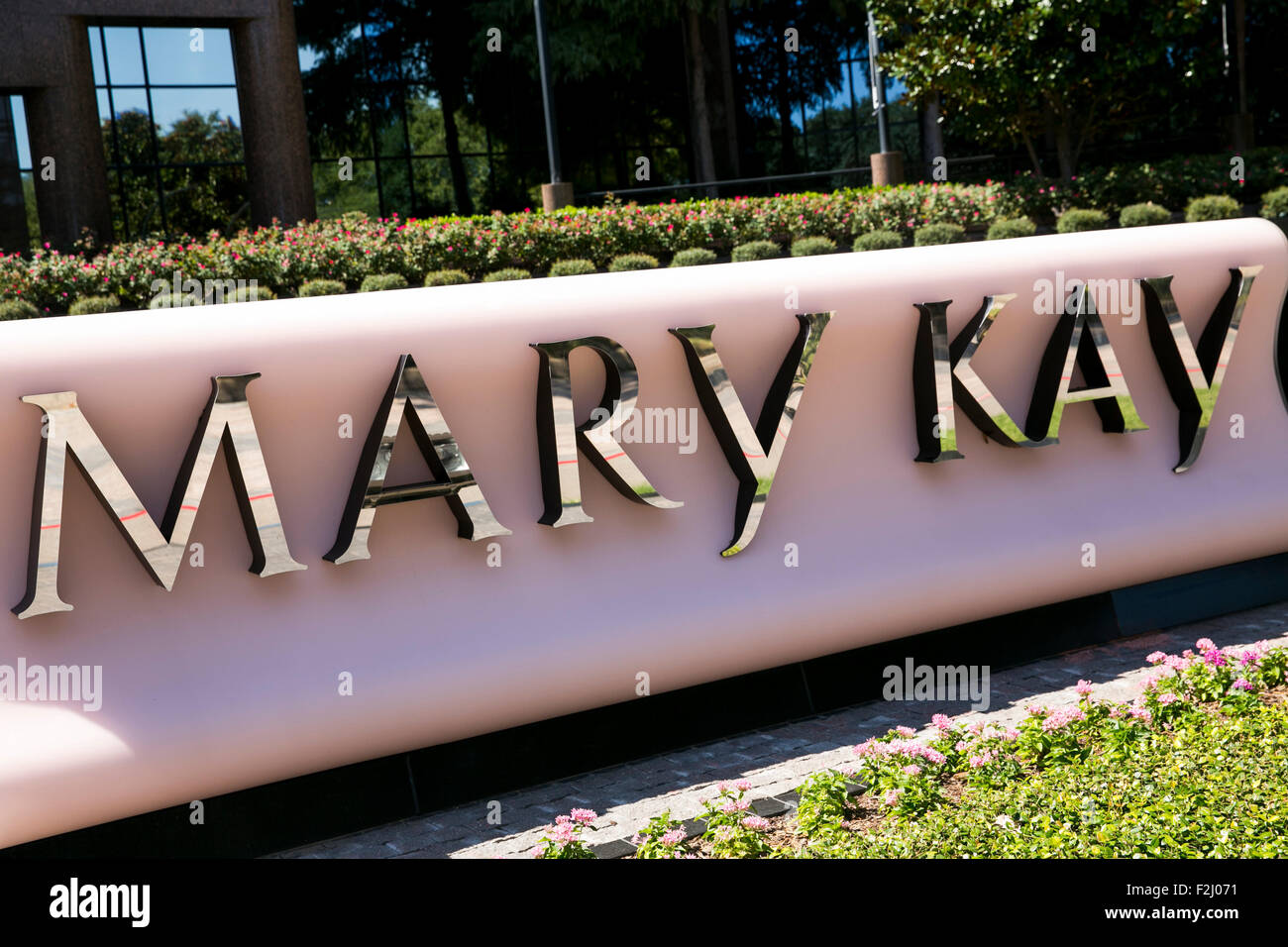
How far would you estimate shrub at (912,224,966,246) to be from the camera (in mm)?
20422

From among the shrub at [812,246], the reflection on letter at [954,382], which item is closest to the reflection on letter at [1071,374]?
the reflection on letter at [954,382]

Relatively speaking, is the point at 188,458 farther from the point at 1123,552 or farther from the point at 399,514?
the point at 1123,552

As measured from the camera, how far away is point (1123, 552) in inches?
279

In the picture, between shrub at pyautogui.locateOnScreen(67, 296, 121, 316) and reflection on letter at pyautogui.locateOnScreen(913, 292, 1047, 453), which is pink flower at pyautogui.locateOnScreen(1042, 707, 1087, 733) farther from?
shrub at pyautogui.locateOnScreen(67, 296, 121, 316)

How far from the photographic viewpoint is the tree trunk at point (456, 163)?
3077 cm

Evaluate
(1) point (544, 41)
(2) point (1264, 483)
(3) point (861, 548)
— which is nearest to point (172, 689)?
(3) point (861, 548)

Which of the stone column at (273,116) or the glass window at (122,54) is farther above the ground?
the glass window at (122,54)

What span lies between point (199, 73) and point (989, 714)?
25498 mm

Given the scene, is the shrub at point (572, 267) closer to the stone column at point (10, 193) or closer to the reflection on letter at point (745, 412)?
the stone column at point (10, 193)

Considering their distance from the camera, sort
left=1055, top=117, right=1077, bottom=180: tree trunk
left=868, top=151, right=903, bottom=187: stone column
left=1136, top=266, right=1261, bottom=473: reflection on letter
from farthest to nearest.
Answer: left=868, top=151, right=903, bottom=187: stone column
left=1055, top=117, right=1077, bottom=180: tree trunk
left=1136, top=266, right=1261, bottom=473: reflection on letter

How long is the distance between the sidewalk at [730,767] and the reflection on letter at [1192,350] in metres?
1.20

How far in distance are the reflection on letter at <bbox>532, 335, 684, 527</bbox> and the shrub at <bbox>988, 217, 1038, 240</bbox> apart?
1615 cm
